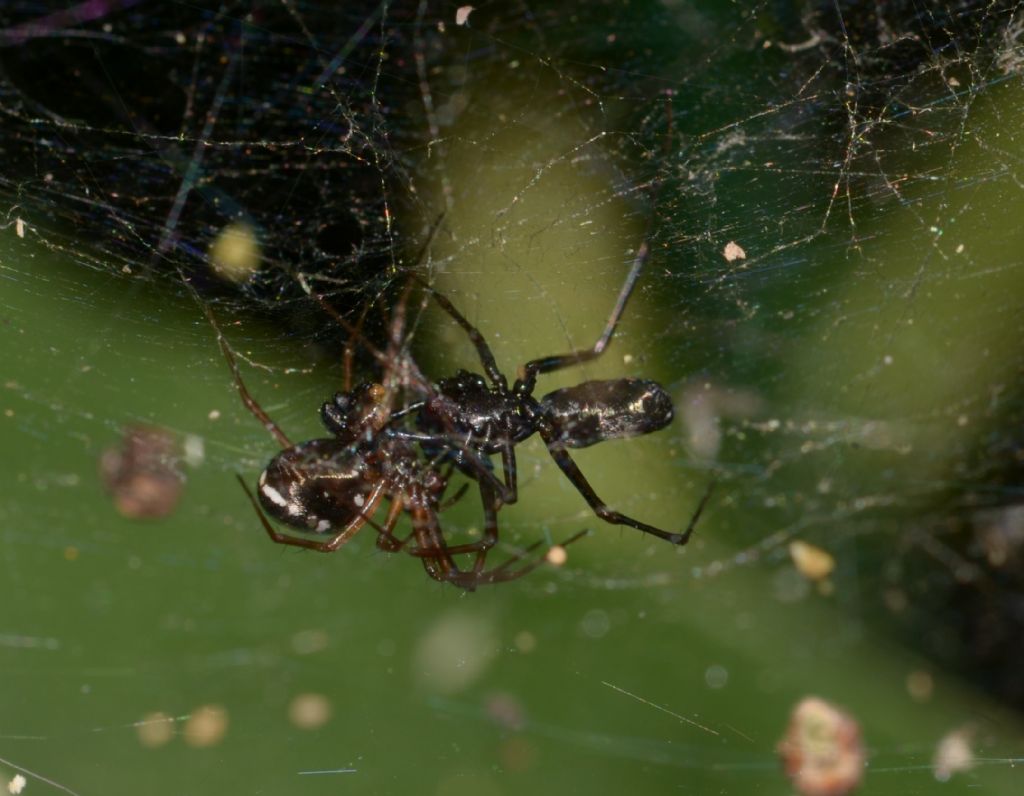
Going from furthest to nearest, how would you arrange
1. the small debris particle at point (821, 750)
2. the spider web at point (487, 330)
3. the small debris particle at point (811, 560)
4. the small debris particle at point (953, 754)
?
the small debris particle at point (811, 560), the small debris particle at point (821, 750), the small debris particle at point (953, 754), the spider web at point (487, 330)

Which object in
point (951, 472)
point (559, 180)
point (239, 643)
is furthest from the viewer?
point (951, 472)

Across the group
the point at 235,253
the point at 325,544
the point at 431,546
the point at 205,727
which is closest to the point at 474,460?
the point at 431,546

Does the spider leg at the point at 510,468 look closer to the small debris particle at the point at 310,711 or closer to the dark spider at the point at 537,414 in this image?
the dark spider at the point at 537,414

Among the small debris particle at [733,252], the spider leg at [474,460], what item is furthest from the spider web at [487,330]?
the spider leg at [474,460]

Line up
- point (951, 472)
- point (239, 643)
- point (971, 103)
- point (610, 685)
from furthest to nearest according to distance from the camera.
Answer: point (951, 472)
point (239, 643)
point (610, 685)
point (971, 103)

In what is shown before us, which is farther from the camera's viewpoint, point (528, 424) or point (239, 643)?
point (239, 643)

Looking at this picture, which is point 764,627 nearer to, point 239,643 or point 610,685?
point 610,685

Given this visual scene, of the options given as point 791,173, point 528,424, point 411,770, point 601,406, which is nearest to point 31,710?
point 411,770
